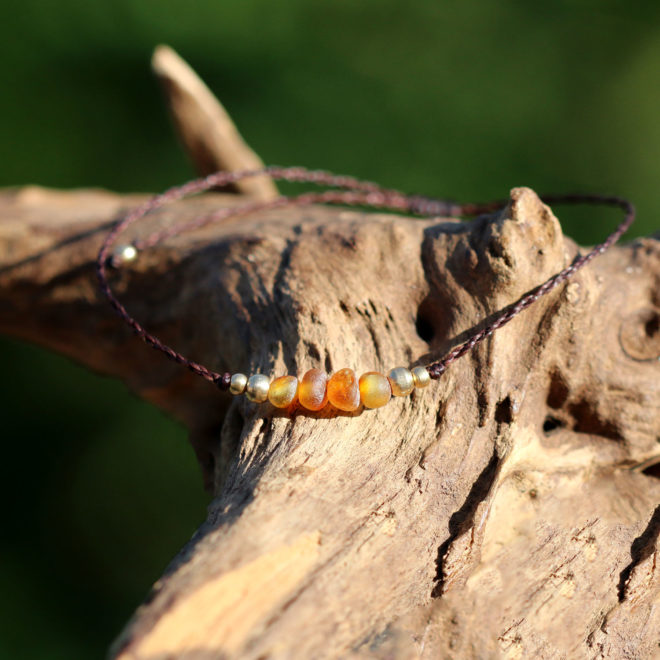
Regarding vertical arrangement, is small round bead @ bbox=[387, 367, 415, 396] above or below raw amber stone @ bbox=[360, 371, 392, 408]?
above

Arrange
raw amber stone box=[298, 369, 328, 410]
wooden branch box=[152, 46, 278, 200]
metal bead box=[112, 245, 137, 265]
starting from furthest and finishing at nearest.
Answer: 1. wooden branch box=[152, 46, 278, 200]
2. metal bead box=[112, 245, 137, 265]
3. raw amber stone box=[298, 369, 328, 410]

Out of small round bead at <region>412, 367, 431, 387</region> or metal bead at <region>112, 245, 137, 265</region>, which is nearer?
small round bead at <region>412, 367, 431, 387</region>

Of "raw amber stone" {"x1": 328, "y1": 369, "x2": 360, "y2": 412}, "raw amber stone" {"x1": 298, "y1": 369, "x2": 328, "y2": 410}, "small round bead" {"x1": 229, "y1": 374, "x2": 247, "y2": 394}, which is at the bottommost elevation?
"small round bead" {"x1": 229, "y1": 374, "x2": 247, "y2": 394}

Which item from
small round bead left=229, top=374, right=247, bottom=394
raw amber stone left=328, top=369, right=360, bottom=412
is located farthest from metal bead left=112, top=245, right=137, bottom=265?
raw amber stone left=328, top=369, right=360, bottom=412

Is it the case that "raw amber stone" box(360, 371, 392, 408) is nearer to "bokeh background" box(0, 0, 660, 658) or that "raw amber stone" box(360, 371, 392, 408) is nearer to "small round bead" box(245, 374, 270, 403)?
"small round bead" box(245, 374, 270, 403)

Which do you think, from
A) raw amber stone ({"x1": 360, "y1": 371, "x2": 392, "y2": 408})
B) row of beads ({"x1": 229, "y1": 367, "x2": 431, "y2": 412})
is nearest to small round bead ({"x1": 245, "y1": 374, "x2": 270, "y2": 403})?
row of beads ({"x1": 229, "y1": 367, "x2": 431, "y2": 412})

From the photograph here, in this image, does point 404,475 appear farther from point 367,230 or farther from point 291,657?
point 367,230

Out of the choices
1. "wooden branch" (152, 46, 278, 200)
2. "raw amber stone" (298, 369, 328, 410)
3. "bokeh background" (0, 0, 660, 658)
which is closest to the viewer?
"raw amber stone" (298, 369, 328, 410)

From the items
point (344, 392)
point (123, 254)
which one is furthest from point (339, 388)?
point (123, 254)

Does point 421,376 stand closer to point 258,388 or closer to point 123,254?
point 258,388
